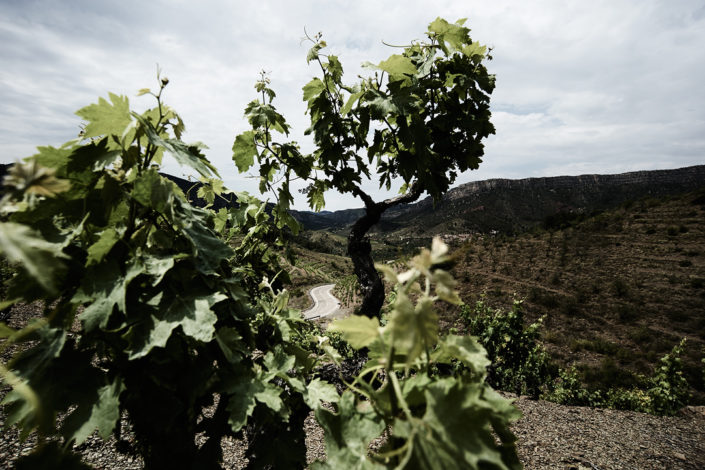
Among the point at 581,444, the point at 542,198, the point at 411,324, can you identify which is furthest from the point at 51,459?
the point at 542,198

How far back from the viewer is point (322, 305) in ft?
107

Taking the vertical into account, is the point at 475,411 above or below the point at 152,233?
below

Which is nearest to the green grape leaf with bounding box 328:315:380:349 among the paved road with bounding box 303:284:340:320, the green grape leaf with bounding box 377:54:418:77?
the green grape leaf with bounding box 377:54:418:77

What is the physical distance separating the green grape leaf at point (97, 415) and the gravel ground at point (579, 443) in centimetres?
212

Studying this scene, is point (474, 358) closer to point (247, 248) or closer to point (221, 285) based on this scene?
point (221, 285)

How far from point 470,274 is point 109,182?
24744 mm

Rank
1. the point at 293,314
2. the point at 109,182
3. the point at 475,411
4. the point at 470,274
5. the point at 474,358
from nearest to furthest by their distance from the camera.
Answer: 1. the point at 475,411
2. the point at 474,358
3. the point at 109,182
4. the point at 293,314
5. the point at 470,274

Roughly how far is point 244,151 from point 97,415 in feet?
5.65

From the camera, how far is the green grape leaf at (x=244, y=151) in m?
2.07

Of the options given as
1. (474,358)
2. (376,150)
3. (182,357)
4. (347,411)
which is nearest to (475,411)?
(474,358)

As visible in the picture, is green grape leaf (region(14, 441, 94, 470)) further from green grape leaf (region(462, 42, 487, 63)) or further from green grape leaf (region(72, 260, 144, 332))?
green grape leaf (region(462, 42, 487, 63))

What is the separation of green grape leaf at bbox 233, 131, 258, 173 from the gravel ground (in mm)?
2296

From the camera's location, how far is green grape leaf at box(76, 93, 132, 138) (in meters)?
0.85

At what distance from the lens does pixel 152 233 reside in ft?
2.84
